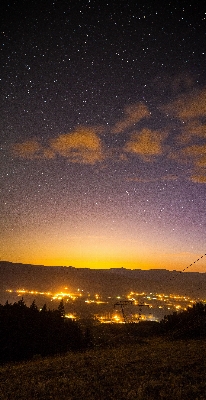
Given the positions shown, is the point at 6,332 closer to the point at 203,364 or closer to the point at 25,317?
the point at 25,317

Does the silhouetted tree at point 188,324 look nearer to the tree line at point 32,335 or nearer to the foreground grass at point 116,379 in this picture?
the tree line at point 32,335

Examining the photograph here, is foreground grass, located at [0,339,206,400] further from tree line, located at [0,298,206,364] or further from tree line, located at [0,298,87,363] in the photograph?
tree line, located at [0,298,206,364]

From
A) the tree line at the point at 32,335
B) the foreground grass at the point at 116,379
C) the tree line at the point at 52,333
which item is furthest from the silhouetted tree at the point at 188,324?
the foreground grass at the point at 116,379

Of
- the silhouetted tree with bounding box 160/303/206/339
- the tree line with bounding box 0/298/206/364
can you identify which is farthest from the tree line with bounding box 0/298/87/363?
the silhouetted tree with bounding box 160/303/206/339

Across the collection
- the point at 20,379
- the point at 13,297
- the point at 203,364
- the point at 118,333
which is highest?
the point at 203,364

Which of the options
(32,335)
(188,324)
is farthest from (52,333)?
(188,324)

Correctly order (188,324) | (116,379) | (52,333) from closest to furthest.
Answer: (116,379) → (52,333) → (188,324)

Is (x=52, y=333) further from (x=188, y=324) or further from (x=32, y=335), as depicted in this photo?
(x=188, y=324)

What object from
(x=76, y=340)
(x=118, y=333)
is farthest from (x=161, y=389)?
(x=118, y=333)
